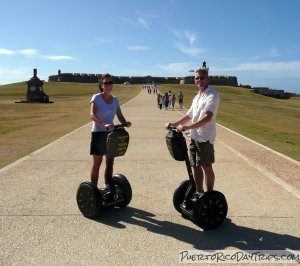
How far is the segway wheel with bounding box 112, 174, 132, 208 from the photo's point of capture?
612 centimetres

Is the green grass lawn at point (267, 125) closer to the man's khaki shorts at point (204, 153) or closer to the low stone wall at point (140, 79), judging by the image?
the man's khaki shorts at point (204, 153)

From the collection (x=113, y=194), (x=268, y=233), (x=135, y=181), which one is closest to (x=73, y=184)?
(x=135, y=181)

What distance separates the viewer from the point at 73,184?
297 inches

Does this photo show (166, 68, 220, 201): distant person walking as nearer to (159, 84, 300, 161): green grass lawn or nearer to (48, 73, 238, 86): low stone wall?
(159, 84, 300, 161): green grass lawn

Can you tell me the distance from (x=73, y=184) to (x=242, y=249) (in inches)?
149

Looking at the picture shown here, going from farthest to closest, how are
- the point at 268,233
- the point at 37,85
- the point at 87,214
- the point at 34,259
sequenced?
the point at 37,85
the point at 87,214
the point at 268,233
the point at 34,259

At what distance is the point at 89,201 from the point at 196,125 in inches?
71.6

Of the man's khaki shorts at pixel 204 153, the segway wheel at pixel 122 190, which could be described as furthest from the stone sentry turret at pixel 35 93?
the man's khaki shorts at pixel 204 153

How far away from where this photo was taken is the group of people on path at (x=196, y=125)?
526cm

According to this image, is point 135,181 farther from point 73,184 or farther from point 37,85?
point 37,85

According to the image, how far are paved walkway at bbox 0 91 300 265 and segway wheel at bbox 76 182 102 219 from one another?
115 mm

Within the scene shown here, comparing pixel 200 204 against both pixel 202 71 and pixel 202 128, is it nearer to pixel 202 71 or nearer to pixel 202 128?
pixel 202 128

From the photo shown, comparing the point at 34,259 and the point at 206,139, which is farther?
the point at 206,139

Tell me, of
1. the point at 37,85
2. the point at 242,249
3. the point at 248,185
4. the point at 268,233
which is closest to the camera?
the point at 242,249
